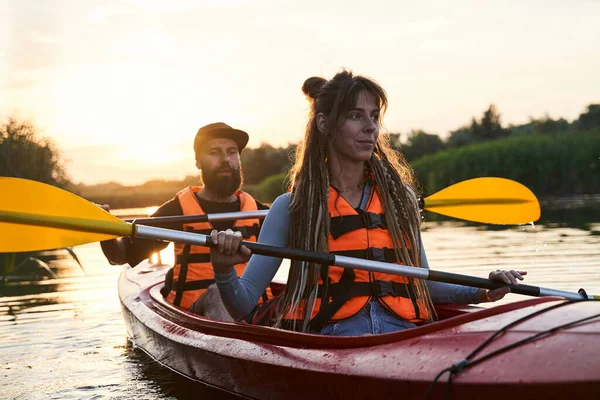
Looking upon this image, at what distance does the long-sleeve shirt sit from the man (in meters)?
1.47

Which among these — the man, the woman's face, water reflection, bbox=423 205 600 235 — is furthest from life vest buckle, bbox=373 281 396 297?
water reflection, bbox=423 205 600 235

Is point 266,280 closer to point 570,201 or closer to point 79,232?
point 79,232

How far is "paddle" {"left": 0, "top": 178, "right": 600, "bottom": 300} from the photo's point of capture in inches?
110

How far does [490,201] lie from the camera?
4.20 m

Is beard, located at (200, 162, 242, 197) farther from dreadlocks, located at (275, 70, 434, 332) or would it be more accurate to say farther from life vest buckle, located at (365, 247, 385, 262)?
life vest buckle, located at (365, 247, 385, 262)

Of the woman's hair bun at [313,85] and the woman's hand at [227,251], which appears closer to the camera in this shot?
the woman's hand at [227,251]

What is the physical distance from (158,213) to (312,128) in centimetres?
222

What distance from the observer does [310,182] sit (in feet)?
9.85

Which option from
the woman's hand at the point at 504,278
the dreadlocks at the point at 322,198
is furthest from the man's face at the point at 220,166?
the woman's hand at the point at 504,278

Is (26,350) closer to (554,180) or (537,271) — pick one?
(537,271)

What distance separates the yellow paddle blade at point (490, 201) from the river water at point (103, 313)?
5.59 feet

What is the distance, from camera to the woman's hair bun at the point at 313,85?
310 cm

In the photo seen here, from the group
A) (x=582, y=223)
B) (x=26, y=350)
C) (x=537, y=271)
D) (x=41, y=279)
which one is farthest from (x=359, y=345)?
(x=582, y=223)

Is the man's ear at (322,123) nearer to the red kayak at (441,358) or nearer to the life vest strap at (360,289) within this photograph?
the life vest strap at (360,289)
